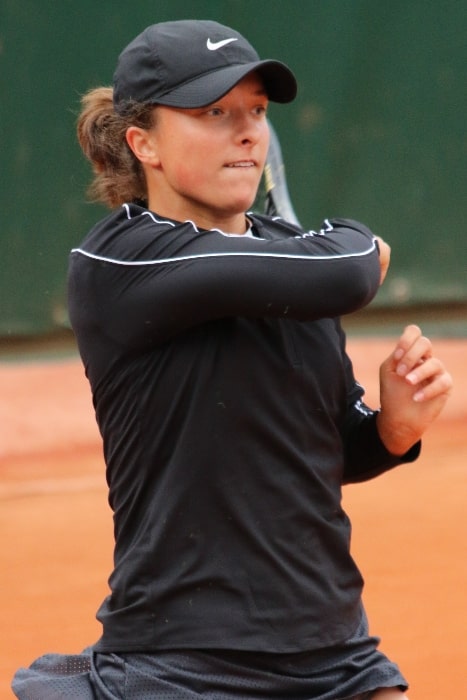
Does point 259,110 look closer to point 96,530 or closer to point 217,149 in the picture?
point 217,149

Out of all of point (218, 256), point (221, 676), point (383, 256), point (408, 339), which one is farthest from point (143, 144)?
point (221, 676)

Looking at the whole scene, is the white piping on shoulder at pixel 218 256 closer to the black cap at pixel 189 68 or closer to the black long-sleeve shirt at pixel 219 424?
the black long-sleeve shirt at pixel 219 424

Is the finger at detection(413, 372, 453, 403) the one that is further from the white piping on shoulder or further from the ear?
the ear

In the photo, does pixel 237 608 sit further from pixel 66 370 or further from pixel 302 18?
pixel 302 18

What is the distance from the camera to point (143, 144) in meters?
2.55

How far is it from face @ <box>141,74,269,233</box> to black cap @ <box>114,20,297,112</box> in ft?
0.09

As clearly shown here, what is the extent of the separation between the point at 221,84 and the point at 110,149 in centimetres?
36

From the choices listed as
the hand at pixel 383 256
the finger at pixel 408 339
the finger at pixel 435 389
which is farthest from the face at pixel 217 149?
the finger at pixel 435 389

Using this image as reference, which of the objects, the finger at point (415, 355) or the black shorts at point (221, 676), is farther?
the finger at point (415, 355)

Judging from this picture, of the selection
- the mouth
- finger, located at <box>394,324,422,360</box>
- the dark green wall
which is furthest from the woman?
the dark green wall

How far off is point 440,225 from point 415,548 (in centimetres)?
272

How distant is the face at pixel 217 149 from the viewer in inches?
96.2

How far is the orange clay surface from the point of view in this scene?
442 centimetres

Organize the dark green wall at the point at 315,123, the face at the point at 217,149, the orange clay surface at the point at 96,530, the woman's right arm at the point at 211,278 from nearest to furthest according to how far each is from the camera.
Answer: the woman's right arm at the point at 211,278
the face at the point at 217,149
the orange clay surface at the point at 96,530
the dark green wall at the point at 315,123
